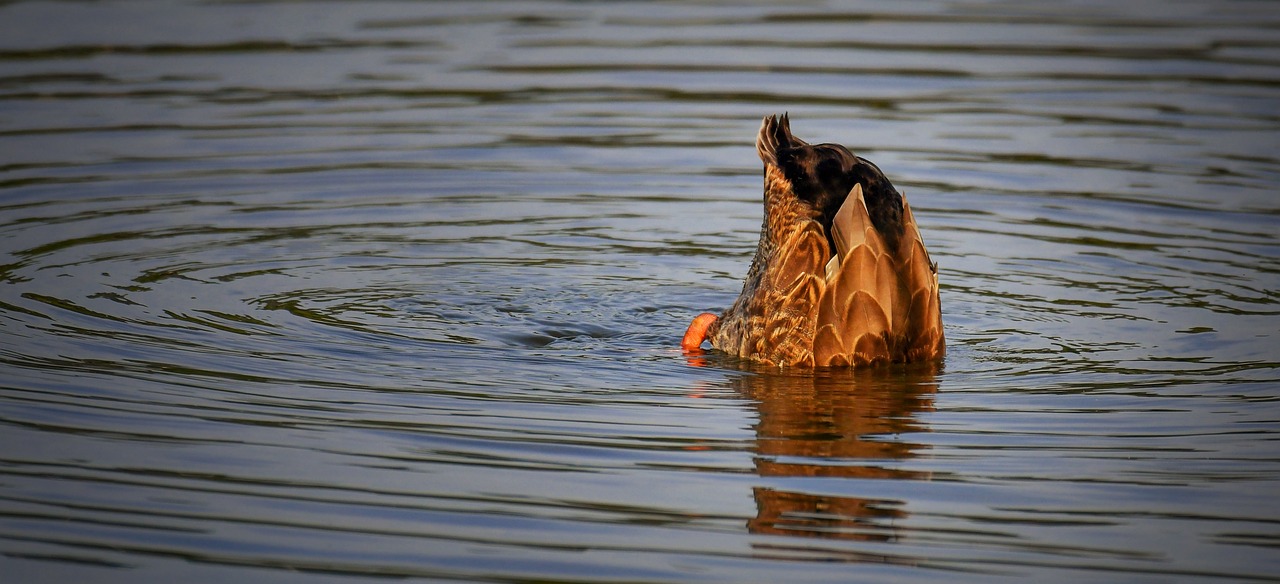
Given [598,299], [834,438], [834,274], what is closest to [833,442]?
[834,438]

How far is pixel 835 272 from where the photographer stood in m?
7.14

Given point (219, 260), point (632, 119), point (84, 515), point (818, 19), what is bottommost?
point (84, 515)

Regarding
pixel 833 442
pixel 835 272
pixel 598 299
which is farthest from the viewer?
pixel 598 299

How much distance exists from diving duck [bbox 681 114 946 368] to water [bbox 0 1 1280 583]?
0.60 ft

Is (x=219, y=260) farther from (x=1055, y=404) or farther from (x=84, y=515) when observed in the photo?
(x=1055, y=404)

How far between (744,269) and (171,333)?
3.54 m

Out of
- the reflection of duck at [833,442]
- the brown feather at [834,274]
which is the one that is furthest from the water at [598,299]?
the brown feather at [834,274]

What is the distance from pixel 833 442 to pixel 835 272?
119cm

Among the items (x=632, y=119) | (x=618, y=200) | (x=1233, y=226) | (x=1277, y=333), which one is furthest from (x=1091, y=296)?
(x=632, y=119)

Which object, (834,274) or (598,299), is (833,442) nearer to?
(834,274)

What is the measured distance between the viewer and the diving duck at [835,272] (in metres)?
7.11

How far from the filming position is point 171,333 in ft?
24.9

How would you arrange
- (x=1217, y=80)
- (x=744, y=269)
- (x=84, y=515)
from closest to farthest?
(x=84, y=515) < (x=744, y=269) < (x=1217, y=80)

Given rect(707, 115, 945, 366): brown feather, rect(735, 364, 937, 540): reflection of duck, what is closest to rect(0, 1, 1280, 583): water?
rect(735, 364, 937, 540): reflection of duck
